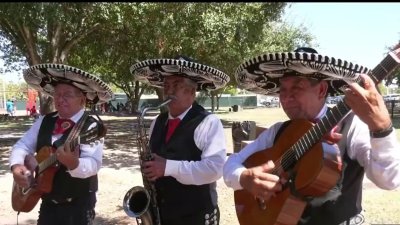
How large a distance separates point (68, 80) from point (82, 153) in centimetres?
61

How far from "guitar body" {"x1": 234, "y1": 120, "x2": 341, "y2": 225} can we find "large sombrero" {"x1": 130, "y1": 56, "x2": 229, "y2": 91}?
92 cm

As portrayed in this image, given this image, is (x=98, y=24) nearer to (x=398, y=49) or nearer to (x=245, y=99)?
(x=398, y=49)

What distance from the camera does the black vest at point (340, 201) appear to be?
7.27 ft

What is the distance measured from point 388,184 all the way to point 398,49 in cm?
64

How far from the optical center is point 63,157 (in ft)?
10.2

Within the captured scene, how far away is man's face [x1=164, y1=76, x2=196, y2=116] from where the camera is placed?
11.0 ft

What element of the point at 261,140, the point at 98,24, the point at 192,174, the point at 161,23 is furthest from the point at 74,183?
the point at 98,24

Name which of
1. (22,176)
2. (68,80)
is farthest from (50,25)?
(22,176)

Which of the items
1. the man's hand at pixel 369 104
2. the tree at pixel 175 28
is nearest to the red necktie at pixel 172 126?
the man's hand at pixel 369 104

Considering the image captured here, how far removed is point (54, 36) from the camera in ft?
38.6

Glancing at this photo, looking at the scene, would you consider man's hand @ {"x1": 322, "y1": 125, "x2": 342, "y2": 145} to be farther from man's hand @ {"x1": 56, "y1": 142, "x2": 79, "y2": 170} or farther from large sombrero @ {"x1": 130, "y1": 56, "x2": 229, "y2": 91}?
man's hand @ {"x1": 56, "y1": 142, "x2": 79, "y2": 170}

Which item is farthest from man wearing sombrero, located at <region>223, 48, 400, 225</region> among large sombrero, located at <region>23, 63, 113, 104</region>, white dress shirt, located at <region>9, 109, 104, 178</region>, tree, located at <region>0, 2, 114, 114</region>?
tree, located at <region>0, 2, 114, 114</region>

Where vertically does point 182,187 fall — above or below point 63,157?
below

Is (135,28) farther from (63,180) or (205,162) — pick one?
(205,162)
